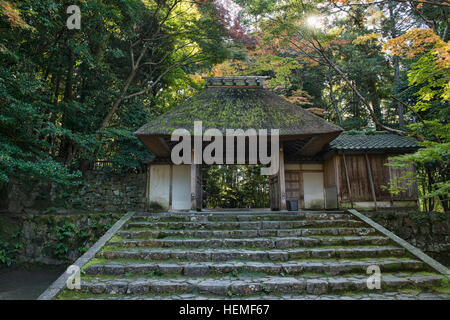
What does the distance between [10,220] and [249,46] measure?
9935mm

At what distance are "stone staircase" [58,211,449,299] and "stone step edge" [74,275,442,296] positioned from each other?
0.01 meters

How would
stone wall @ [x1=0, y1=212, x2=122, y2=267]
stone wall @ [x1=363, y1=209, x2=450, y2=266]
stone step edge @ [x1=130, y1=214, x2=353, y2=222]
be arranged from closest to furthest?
stone step edge @ [x1=130, y1=214, x2=353, y2=222] → stone wall @ [x1=0, y1=212, x2=122, y2=267] → stone wall @ [x1=363, y1=209, x2=450, y2=266]

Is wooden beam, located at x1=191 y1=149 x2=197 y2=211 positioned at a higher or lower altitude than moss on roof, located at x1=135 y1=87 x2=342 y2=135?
lower

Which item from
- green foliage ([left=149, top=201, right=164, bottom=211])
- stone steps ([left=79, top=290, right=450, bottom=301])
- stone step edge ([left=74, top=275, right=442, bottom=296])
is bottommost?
stone steps ([left=79, top=290, right=450, bottom=301])

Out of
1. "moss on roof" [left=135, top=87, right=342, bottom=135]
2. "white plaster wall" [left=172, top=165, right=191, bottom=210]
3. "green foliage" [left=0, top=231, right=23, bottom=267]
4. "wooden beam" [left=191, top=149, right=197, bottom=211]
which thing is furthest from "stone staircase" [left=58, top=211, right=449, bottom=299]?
"green foliage" [left=0, top=231, right=23, bottom=267]

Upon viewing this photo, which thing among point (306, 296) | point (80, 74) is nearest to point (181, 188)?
point (80, 74)

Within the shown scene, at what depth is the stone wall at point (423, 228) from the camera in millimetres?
7629

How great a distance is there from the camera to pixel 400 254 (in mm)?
5133

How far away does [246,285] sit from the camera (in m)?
3.91

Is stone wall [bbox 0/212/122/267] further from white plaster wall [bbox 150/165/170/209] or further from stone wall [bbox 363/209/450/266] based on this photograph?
stone wall [bbox 363/209/450/266]

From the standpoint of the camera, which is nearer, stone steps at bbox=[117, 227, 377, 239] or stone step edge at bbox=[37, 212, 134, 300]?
stone step edge at bbox=[37, 212, 134, 300]

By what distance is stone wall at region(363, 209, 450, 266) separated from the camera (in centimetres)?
763

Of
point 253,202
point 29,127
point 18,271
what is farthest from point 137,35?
point 253,202

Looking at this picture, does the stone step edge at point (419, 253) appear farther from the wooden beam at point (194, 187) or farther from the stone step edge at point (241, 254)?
the wooden beam at point (194, 187)
